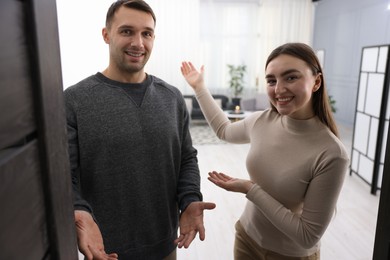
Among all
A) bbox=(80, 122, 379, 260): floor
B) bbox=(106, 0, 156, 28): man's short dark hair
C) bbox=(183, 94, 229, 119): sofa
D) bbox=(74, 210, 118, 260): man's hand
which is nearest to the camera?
bbox=(74, 210, 118, 260): man's hand

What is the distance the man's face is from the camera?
121 centimetres

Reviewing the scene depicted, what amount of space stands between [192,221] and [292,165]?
1.45ft

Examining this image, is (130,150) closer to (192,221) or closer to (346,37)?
(192,221)

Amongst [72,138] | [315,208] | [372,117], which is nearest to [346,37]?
[372,117]

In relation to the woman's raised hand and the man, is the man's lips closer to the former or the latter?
the man

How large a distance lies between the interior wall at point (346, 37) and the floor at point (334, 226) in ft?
11.4

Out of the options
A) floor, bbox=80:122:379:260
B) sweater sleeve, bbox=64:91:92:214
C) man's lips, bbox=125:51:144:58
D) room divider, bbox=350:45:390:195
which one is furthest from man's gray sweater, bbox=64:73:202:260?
room divider, bbox=350:45:390:195

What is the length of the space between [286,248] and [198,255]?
1407mm

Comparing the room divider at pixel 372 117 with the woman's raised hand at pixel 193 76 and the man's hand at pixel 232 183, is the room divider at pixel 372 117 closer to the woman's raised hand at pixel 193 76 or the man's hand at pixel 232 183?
the woman's raised hand at pixel 193 76

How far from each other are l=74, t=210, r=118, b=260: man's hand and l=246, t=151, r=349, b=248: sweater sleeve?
63 cm

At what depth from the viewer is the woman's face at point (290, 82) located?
1.16 meters

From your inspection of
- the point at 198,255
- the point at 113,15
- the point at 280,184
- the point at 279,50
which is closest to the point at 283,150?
the point at 280,184

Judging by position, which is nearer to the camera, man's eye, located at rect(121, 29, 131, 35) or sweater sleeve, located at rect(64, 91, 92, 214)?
sweater sleeve, located at rect(64, 91, 92, 214)

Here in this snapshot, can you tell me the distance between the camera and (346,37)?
7125 millimetres
